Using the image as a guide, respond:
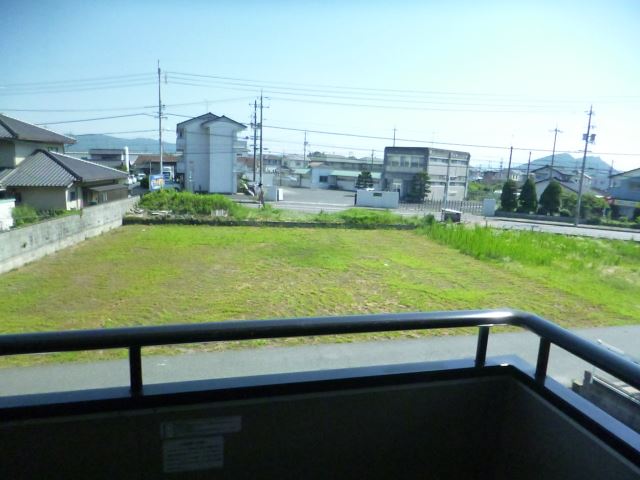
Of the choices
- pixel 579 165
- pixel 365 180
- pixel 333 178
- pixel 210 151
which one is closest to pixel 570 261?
pixel 210 151

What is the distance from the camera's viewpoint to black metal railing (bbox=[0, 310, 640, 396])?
2.39 feet

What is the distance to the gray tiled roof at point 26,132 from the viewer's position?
393 inches

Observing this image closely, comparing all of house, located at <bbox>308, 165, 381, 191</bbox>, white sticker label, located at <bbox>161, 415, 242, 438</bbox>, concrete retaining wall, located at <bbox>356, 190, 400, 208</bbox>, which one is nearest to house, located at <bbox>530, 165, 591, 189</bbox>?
house, located at <bbox>308, 165, 381, 191</bbox>

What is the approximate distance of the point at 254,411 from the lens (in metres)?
0.88

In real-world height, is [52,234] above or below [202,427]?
below

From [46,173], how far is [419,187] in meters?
18.4

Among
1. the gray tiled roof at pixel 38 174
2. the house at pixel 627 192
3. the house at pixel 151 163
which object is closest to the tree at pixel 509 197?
the house at pixel 627 192

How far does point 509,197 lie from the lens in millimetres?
19750

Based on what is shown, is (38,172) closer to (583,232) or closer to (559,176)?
(583,232)

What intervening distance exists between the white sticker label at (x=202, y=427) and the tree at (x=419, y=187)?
2363 centimetres

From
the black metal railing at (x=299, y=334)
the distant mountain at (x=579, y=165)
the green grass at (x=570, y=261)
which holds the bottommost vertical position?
the green grass at (x=570, y=261)

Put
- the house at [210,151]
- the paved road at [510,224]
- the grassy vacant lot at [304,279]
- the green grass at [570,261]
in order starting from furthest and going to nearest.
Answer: the house at [210,151]
the paved road at [510,224]
the green grass at [570,261]
the grassy vacant lot at [304,279]

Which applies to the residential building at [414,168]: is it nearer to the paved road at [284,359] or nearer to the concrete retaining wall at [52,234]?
the concrete retaining wall at [52,234]

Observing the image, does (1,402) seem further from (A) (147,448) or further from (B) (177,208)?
(B) (177,208)
